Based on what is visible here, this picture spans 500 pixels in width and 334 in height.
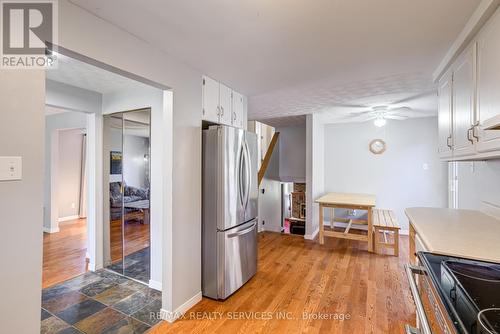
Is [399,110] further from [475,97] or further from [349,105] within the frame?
[475,97]

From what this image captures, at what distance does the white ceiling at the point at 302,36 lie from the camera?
→ 144cm

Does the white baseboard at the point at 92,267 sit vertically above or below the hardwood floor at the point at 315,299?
above

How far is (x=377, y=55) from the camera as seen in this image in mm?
2090

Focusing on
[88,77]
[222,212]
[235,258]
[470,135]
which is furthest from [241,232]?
[88,77]

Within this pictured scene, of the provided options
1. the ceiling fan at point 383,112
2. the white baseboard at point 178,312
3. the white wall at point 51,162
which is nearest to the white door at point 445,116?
the ceiling fan at point 383,112

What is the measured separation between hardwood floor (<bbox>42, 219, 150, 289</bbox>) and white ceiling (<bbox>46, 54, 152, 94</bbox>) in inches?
66.0

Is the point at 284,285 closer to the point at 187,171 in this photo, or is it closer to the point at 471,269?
the point at 187,171

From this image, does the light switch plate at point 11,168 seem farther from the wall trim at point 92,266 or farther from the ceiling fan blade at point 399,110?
the ceiling fan blade at point 399,110

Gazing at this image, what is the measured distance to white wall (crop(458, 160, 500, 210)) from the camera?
194 centimetres

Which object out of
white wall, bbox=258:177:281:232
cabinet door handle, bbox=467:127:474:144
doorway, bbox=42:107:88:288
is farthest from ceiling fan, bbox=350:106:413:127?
doorway, bbox=42:107:88:288

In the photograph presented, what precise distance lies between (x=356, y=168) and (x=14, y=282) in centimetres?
554

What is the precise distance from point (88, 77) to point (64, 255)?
278cm

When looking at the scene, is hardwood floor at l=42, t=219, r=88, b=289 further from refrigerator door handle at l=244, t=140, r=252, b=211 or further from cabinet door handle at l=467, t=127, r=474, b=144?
cabinet door handle at l=467, t=127, r=474, b=144

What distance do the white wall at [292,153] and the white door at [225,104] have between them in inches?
122
